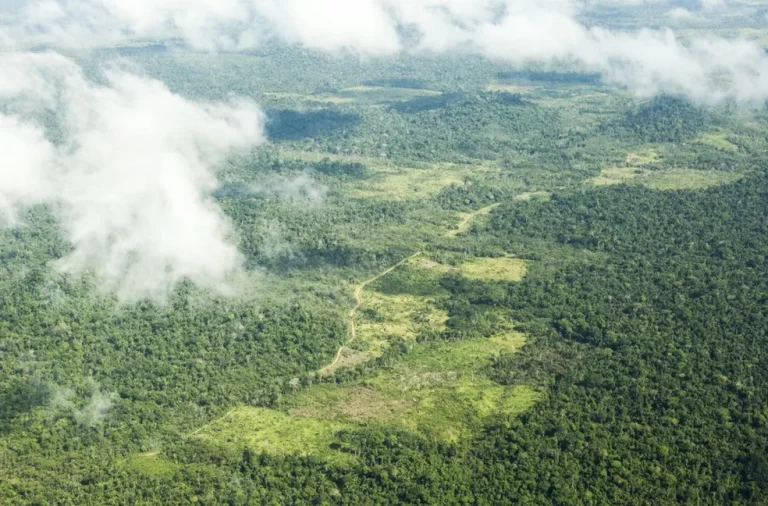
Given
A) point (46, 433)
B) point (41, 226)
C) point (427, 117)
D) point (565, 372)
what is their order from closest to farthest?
point (46, 433) → point (565, 372) → point (41, 226) → point (427, 117)

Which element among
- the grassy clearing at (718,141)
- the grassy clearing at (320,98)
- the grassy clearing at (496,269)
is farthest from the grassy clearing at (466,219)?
the grassy clearing at (320,98)

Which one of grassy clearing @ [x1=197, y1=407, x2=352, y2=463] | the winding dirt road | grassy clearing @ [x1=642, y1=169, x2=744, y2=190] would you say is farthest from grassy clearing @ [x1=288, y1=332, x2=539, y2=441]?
grassy clearing @ [x1=642, y1=169, x2=744, y2=190]

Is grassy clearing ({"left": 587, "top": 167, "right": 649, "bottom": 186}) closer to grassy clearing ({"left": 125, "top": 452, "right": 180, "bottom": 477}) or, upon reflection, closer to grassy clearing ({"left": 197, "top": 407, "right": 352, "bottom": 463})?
grassy clearing ({"left": 197, "top": 407, "right": 352, "bottom": 463})

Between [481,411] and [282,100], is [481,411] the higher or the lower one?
the lower one

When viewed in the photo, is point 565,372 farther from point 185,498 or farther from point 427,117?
point 427,117

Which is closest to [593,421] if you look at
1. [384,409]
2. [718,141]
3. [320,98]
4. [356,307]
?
[384,409]

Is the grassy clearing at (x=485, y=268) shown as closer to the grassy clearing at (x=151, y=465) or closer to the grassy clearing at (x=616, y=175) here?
the grassy clearing at (x=616, y=175)

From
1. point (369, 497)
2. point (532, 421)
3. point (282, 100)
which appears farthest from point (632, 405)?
point (282, 100)
